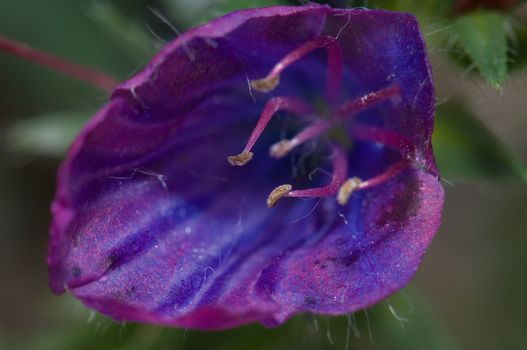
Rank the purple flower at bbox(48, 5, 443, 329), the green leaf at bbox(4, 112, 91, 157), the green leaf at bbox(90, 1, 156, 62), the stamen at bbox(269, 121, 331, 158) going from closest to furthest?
the purple flower at bbox(48, 5, 443, 329) → the stamen at bbox(269, 121, 331, 158) → the green leaf at bbox(90, 1, 156, 62) → the green leaf at bbox(4, 112, 91, 157)

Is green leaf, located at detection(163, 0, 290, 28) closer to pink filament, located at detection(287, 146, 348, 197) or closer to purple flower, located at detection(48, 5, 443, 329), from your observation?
purple flower, located at detection(48, 5, 443, 329)

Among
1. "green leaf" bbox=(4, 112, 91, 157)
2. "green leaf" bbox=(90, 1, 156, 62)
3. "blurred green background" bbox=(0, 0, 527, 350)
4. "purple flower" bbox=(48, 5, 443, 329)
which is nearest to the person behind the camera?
"purple flower" bbox=(48, 5, 443, 329)

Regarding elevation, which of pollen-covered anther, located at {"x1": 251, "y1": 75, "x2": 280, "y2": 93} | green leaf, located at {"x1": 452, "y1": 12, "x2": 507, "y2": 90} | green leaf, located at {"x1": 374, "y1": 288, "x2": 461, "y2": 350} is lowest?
green leaf, located at {"x1": 374, "y1": 288, "x2": 461, "y2": 350}

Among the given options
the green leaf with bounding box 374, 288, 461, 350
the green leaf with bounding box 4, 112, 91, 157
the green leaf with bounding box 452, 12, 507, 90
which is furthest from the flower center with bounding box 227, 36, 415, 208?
the green leaf with bounding box 4, 112, 91, 157

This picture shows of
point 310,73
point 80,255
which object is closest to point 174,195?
point 80,255

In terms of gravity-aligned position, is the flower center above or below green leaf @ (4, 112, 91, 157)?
above

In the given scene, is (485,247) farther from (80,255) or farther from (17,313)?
(80,255)

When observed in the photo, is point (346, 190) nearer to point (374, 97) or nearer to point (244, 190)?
point (374, 97)

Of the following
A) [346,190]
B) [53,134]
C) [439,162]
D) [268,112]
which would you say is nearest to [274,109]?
[268,112]

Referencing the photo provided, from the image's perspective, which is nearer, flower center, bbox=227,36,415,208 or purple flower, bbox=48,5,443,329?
purple flower, bbox=48,5,443,329
